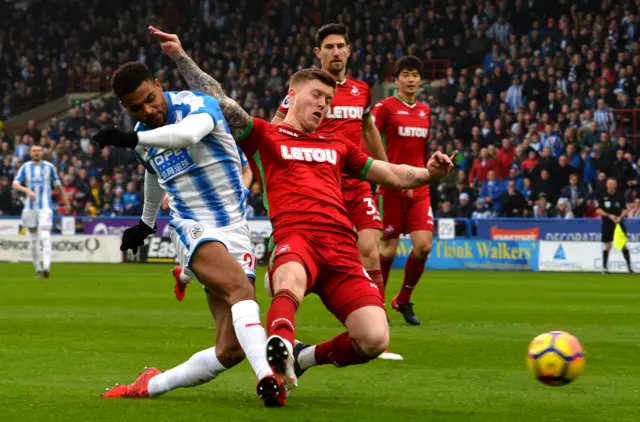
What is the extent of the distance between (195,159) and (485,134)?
21.6 meters

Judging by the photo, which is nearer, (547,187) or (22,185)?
(22,185)

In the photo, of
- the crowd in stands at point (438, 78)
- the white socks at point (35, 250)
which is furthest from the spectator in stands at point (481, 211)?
the white socks at point (35, 250)

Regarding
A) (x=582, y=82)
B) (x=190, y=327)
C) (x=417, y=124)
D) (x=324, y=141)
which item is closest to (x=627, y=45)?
(x=582, y=82)

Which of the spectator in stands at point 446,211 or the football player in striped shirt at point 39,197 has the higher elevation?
the football player in striped shirt at point 39,197

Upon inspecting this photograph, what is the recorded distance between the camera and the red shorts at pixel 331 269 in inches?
241

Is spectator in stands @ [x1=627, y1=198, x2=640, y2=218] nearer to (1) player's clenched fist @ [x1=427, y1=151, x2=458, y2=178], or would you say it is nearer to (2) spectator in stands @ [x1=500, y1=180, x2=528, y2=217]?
(2) spectator in stands @ [x1=500, y1=180, x2=528, y2=217]

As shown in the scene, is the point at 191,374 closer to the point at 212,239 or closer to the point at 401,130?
the point at 212,239

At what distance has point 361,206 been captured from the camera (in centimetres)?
1002

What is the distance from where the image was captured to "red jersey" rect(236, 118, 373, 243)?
6332 mm

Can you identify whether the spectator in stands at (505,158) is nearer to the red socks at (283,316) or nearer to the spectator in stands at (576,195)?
the spectator in stands at (576,195)

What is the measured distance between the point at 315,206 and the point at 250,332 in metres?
0.89

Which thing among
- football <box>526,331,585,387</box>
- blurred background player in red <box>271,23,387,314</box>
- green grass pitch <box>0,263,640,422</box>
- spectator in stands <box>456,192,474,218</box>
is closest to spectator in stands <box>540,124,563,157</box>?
spectator in stands <box>456,192,474,218</box>

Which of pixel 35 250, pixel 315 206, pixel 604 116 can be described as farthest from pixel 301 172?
pixel 604 116

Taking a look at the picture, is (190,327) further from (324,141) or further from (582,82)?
(582,82)
